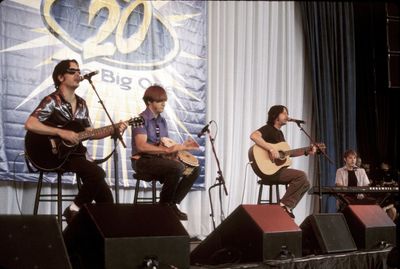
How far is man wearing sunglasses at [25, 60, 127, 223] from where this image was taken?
3643 mm

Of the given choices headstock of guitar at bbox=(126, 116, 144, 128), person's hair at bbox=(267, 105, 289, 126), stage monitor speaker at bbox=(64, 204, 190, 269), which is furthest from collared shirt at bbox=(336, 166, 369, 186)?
stage monitor speaker at bbox=(64, 204, 190, 269)

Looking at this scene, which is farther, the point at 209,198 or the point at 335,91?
the point at 335,91

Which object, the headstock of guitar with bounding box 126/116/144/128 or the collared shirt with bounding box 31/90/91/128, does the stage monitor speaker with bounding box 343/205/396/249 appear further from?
the collared shirt with bounding box 31/90/91/128

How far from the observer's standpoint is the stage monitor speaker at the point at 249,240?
3.21 metres

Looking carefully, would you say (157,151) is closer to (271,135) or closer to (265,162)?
(265,162)

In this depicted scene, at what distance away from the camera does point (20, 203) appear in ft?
16.1

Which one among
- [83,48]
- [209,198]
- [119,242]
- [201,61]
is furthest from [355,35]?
[119,242]

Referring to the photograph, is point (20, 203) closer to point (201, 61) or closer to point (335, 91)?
point (201, 61)

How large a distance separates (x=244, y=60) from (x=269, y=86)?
48cm

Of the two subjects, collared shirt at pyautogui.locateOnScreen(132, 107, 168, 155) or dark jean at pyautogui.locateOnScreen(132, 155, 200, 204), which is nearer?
dark jean at pyautogui.locateOnScreen(132, 155, 200, 204)

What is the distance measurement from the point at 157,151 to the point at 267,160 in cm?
145

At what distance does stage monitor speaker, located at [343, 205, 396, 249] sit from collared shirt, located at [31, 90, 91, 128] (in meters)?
1.97

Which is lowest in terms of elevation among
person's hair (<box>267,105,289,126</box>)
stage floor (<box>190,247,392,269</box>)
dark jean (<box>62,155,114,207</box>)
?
stage floor (<box>190,247,392,269</box>)

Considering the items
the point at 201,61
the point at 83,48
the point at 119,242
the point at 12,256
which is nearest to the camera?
the point at 12,256
